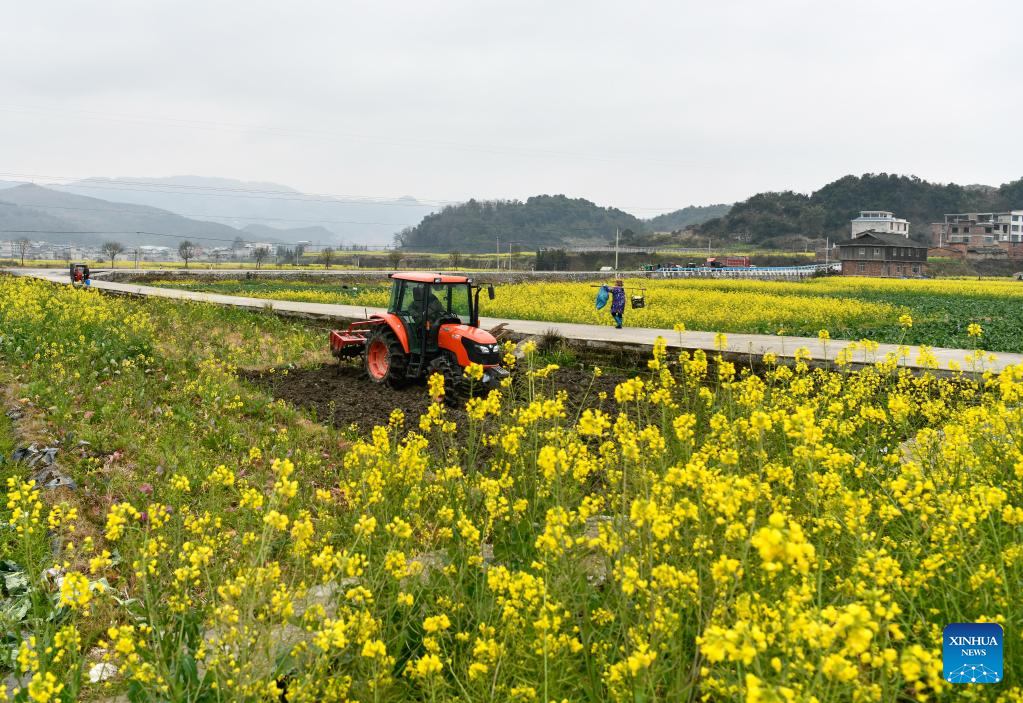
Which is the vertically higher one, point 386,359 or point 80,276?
point 80,276

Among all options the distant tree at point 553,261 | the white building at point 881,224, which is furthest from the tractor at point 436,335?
the white building at point 881,224

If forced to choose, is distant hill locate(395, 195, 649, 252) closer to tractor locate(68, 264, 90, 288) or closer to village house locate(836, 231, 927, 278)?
village house locate(836, 231, 927, 278)

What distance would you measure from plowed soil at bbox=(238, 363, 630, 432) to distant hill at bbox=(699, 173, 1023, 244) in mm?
115585

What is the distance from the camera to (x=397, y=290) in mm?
11430

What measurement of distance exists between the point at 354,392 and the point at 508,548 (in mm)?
7259

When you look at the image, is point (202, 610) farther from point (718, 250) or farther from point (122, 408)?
point (718, 250)

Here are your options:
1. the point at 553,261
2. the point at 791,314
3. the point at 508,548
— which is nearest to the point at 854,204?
the point at 553,261

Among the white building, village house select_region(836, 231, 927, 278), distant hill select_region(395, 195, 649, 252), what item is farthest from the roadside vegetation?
distant hill select_region(395, 195, 649, 252)

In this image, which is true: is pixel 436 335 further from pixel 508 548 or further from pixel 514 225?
pixel 514 225

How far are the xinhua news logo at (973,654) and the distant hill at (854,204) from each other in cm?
12400

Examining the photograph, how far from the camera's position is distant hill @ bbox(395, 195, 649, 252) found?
154 meters

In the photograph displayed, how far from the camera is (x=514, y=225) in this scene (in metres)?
165

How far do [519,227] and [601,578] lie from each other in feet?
538

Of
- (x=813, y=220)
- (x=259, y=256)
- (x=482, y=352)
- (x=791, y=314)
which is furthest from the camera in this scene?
(x=813, y=220)
